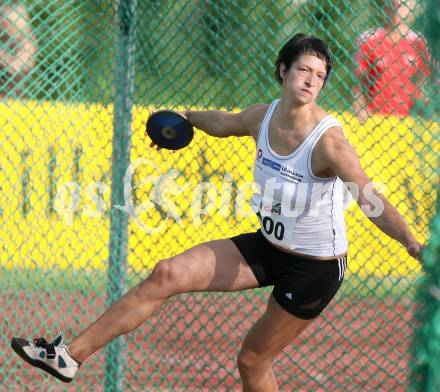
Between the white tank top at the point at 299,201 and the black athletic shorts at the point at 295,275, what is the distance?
59 millimetres

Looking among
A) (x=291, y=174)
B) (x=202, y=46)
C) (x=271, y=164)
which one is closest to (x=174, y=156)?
(x=202, y=46)

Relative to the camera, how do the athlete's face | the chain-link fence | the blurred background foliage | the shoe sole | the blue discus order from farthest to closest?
the blurred background foliage < the chain-link fence < the blue discus < the shoe sole < the athlete's face

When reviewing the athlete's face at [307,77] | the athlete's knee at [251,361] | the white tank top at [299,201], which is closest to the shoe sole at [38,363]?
the athlete's knee at [251,361]

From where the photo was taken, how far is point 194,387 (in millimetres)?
5707

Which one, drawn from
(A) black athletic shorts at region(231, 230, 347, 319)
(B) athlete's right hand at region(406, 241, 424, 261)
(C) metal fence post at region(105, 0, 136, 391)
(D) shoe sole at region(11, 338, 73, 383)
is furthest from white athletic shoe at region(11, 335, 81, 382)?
(B) athlete's right hand at region(406, 241, 424, 261)

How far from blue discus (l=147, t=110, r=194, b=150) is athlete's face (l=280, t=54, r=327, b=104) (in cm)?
89

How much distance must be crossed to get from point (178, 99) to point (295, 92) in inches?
74.3

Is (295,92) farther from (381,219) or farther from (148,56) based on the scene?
(148,56)

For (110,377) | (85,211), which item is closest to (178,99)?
(85,211)

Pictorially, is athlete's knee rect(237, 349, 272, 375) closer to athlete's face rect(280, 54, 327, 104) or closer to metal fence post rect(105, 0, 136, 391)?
athlete's face rect(280, 54, 327, 104)

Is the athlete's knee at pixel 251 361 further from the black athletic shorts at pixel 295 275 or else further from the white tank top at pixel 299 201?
the white tank top at pixel 299 201

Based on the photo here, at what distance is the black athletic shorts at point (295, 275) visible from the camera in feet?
13.0

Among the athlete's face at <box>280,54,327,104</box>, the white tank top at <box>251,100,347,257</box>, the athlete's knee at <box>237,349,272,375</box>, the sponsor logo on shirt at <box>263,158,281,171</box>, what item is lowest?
the athlete's knee at <box>237,349,272,375</box>

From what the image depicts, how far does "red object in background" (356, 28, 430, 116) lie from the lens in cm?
454
